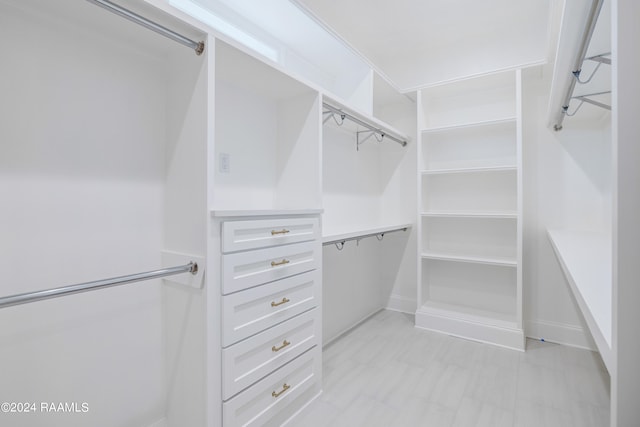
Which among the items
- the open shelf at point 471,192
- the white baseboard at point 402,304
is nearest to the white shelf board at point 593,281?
the open shelf at point 471,192

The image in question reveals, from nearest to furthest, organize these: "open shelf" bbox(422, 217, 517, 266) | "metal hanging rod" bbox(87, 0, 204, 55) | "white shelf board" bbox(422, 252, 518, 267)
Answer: "metal hanging rod" bbox(87, 0, 204, 55) < "white shelf board" bbox(422, 252, 518, 267) < "open shelf" bbox(422, 217, 517, 266)

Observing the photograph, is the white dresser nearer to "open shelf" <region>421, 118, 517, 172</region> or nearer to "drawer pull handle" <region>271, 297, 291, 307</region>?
"drawer pull handle" <region>271, 297, 291, 307</region>

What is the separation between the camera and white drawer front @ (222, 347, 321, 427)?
4.43 ft

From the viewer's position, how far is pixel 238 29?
1979 mm

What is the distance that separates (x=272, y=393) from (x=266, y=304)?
0.44 meters

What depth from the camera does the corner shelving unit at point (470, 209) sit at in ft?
8.81

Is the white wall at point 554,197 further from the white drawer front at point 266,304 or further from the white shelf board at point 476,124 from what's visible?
the white drawer front at point 266,304

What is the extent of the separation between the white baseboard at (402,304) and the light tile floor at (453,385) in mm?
585

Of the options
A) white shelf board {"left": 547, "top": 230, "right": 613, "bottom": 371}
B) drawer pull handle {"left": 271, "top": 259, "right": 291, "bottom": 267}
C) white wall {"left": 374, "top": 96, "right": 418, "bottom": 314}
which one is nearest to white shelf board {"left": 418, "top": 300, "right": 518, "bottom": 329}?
white wall {"left": 374, "top": 96, "right": 418, "bottom": 314}

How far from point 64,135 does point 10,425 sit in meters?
1.05

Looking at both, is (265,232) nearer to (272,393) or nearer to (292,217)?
(292,217)

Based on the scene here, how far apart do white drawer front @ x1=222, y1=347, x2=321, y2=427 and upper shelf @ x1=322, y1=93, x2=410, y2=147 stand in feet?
4.94

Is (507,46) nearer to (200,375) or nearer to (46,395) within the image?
(200,375)

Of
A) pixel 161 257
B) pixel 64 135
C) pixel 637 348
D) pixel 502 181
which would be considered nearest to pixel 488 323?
pixel 502 181
